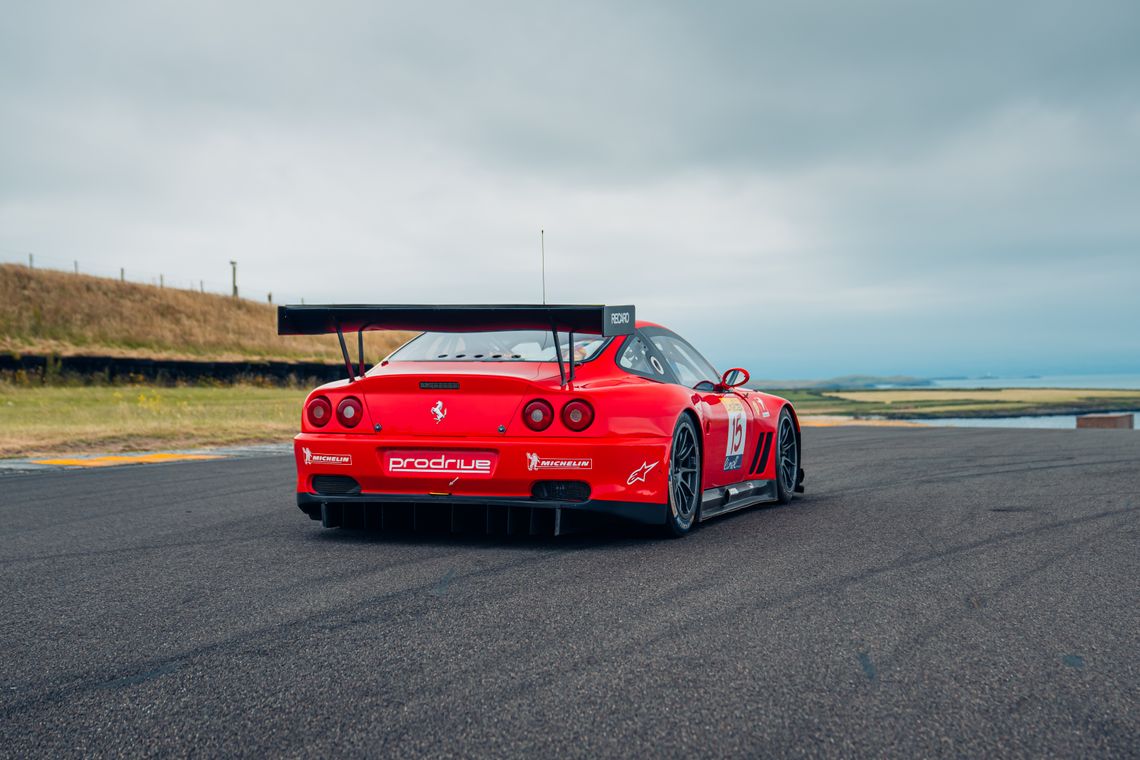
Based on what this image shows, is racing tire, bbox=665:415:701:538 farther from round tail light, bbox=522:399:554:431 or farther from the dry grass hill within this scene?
the dry grass hill

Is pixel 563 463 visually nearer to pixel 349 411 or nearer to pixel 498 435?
pixel 498 435

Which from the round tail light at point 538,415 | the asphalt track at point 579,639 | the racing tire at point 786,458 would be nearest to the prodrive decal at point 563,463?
the round tail light at point 538,415

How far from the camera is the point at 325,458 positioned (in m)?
5.77

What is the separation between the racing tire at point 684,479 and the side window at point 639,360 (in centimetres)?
38

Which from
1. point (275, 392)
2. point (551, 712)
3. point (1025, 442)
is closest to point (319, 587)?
point (551, 712)

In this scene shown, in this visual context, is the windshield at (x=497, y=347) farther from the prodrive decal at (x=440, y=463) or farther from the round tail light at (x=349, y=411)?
the prodrive decal at (x=440, y=463)

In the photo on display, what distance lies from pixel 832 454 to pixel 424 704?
10.7 meters

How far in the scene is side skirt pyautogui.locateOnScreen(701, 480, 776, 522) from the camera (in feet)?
20.9

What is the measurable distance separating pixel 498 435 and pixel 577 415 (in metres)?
0.42

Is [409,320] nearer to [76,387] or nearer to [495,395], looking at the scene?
[495,395]

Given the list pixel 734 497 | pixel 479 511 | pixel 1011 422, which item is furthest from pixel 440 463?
pixel 1011 422

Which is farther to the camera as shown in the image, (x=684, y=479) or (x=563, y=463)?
(x=684, y=479)

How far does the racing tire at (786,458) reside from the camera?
7660mm

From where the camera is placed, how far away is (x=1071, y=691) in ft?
9.83
